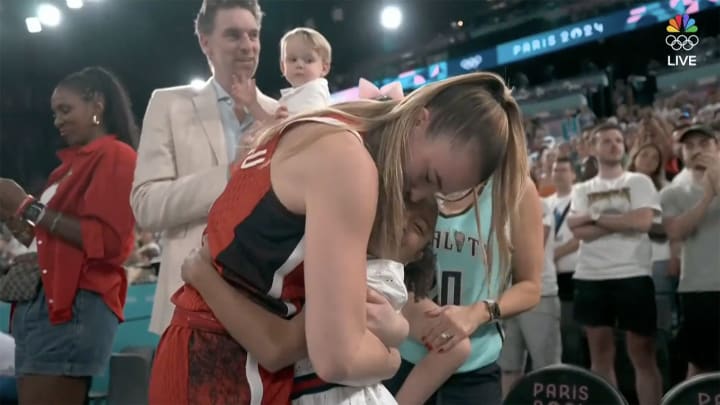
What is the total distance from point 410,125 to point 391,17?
4356 millimetres

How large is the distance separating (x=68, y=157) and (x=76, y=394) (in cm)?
65

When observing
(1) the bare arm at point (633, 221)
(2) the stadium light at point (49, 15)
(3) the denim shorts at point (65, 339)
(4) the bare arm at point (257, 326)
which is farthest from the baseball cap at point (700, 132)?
(2) the stadium light at point (49, 15)

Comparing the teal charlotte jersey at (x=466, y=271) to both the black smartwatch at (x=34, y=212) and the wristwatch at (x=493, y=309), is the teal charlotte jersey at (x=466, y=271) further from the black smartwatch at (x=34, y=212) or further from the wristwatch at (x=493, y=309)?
the black smartwatch at (x=34, y=212)

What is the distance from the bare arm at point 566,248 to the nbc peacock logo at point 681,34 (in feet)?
3.76

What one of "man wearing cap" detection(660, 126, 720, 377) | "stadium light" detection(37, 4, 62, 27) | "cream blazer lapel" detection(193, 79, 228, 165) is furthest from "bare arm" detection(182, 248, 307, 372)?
"stadium light" detection(37, 4, 62, 27)

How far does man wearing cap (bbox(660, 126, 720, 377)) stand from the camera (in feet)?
10.0

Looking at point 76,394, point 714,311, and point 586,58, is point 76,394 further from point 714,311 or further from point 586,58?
point 586,58

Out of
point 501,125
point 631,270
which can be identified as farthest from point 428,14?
point 501,125

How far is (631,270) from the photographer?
334 centimetres

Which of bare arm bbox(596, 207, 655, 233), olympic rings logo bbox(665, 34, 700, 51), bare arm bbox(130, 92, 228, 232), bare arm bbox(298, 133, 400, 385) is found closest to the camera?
bare arm bbox(298, 133, 400, 385)

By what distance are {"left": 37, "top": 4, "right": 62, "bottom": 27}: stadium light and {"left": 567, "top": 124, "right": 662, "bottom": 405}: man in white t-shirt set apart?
306 cm

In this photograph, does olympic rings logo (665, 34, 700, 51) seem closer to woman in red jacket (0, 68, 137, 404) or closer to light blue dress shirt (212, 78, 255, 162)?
light blue dress shirt (212, 78, 255, 162)

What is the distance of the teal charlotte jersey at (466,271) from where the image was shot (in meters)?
1.72

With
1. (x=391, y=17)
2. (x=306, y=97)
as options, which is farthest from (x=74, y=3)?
(x=306, y=97)
